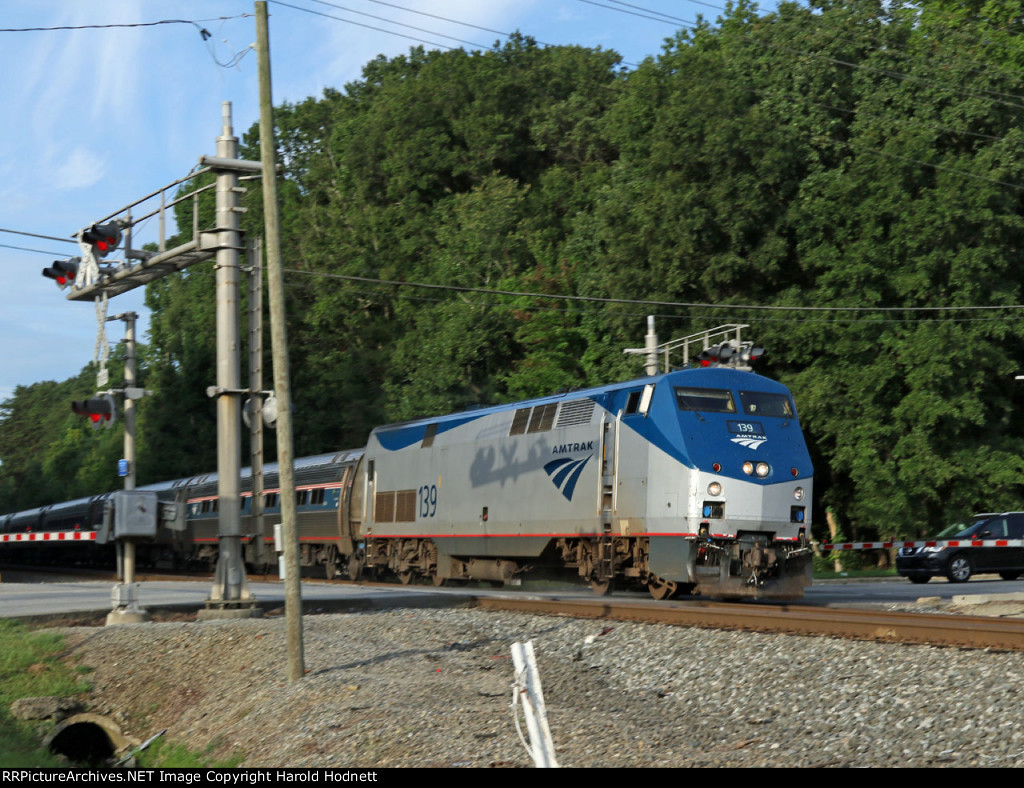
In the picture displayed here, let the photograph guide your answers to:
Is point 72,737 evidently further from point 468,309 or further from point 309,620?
point 468,309

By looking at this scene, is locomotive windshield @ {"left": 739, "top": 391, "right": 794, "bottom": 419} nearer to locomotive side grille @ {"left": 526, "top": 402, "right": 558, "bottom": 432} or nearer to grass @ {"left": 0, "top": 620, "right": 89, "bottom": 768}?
locomotive side grille @ {"left": 526, "top": 402, "right": 558, "bottom": 432}

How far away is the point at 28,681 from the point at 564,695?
6.59 meters

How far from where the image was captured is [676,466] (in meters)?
18.6

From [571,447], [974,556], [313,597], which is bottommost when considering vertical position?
[974,556]

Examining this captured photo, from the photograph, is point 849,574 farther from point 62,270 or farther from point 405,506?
point 62,270

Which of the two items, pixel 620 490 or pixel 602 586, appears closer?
pixel 620 490

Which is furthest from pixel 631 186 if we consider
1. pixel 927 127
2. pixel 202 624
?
pixel 202 624

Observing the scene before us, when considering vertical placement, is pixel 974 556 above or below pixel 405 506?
below

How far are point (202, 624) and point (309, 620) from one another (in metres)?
1.77

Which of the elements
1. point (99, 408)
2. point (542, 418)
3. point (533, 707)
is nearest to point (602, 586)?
point (542, 418)

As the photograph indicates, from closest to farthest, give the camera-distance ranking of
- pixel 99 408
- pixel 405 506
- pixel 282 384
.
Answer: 1. pixel 282 384
2. pixel 99 408
3. pixel 405 506

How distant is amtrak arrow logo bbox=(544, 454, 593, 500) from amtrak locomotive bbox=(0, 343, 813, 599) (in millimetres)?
35

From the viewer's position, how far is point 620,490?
781 inches

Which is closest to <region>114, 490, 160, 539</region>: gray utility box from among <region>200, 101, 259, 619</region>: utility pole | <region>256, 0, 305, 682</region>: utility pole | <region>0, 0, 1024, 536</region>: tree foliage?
<region>200, 101, 259, 619</region>: utility pole
